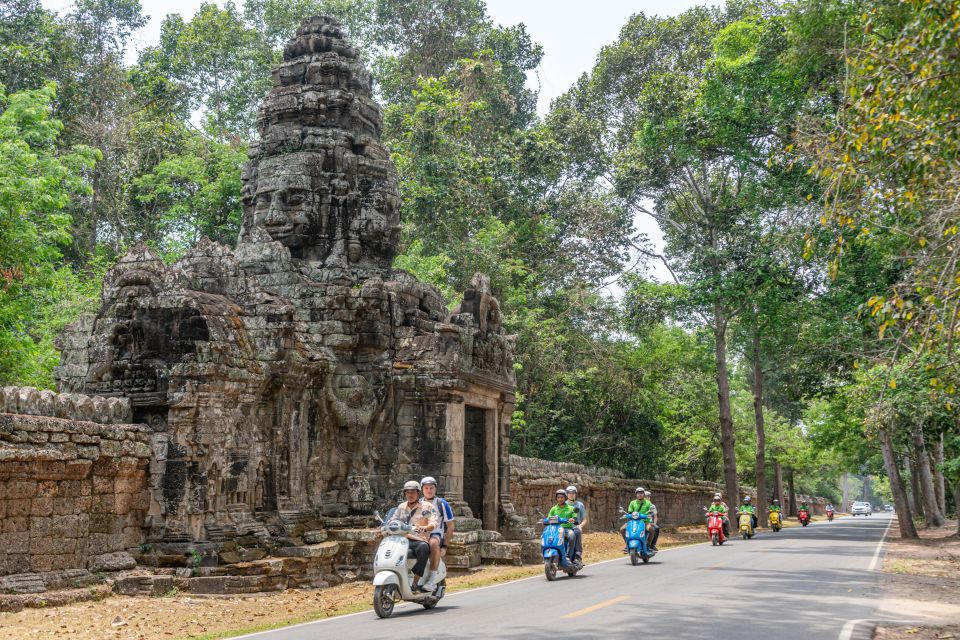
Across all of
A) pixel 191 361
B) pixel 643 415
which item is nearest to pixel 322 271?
pixel 191 361

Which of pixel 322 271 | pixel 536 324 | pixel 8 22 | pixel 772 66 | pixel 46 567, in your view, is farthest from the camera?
pixel 8 22

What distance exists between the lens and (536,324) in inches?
1230

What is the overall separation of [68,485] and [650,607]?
7010mm

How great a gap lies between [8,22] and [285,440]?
26.2 metres

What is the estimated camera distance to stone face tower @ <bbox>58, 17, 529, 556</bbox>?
13.0m

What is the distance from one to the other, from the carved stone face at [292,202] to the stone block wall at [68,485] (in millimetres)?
5752

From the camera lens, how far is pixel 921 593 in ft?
42.1

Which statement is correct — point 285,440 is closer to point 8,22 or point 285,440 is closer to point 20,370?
point 20,370

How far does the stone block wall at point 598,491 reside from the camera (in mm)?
24062

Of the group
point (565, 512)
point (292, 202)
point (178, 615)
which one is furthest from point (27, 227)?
point (565, 512)

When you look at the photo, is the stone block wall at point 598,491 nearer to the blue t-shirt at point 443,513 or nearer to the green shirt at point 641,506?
the green shirt at point 641,506

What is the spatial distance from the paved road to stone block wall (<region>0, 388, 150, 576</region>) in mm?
3362

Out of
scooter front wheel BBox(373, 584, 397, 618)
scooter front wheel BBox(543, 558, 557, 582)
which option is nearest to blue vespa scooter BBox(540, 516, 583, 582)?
scooter front wheel BBox(543, 558, 557, 582)

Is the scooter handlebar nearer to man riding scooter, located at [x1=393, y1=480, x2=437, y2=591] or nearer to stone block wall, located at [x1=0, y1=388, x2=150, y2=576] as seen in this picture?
man riding scooter, located at [x1=393, y1=480, x2=437, y2=591]
